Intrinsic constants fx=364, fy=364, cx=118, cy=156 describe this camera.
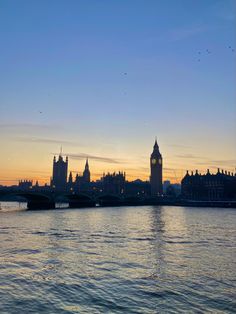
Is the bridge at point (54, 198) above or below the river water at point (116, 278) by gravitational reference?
above

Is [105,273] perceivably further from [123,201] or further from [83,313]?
[123,201]

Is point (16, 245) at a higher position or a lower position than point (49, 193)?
lower

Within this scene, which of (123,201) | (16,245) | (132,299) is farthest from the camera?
(123,201)

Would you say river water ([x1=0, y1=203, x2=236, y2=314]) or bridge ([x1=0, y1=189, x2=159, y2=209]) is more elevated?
bridge ([x1=0, y1=189, x2=159, y2=209])

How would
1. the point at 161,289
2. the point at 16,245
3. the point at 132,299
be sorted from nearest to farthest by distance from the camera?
the point at 132,299
the point at 161,289
the point at 16,245

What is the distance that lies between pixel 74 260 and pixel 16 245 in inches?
446

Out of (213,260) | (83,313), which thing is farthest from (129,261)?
(83,313)

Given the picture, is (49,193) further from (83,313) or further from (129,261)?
(83,313)

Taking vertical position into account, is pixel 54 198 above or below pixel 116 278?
above

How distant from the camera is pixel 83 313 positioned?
1714cm

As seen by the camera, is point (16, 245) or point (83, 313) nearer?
point (83, 313)

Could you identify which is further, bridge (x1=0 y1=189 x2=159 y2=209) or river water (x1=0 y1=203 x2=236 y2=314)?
bridge (x1=0 y1=189 x2=159 y2=209)

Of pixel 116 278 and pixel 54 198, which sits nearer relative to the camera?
pixel 116 278

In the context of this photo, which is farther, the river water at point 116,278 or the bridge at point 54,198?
the bridge at point 54,198
